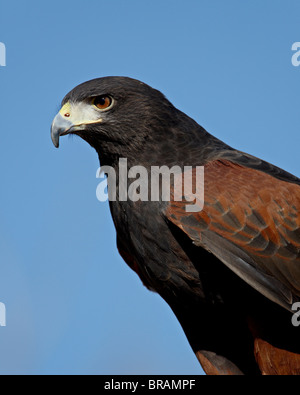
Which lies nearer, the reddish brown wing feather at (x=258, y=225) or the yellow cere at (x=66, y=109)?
the reddish brown wing feather at (x=258, y=225)

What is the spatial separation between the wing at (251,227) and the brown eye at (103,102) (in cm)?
113

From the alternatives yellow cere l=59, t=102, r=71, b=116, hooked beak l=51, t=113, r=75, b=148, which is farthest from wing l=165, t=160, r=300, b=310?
yellow cere l=59, t=102, r=71, b=116

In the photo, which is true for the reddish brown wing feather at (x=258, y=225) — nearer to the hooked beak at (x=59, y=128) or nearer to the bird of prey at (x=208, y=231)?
the bird of prey at (x=208, y=231)

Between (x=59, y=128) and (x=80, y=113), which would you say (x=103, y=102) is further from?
(x=59, y=128)

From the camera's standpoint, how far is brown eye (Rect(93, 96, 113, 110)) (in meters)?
6.39

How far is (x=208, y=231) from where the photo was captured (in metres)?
5.70

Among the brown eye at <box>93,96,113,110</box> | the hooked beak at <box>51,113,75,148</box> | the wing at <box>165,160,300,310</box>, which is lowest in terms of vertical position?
the wing at <box>165,160,300,310</box>

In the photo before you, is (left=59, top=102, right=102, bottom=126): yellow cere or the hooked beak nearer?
the hooked beak

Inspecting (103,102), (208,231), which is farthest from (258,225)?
(103,102)

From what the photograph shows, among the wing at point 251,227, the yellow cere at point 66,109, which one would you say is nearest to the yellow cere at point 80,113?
the yellow cere at point 66,109

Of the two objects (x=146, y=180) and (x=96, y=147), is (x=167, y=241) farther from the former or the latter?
(x=96, y=147)

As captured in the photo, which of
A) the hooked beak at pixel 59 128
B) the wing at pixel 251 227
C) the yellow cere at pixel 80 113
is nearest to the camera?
the wing at pixel 251 227

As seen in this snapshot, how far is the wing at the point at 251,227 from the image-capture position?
18.7 feet

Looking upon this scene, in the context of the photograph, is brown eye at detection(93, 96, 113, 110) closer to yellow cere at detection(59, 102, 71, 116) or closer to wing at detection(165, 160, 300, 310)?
yellow cere at detection(59, 102, 71, 116)
